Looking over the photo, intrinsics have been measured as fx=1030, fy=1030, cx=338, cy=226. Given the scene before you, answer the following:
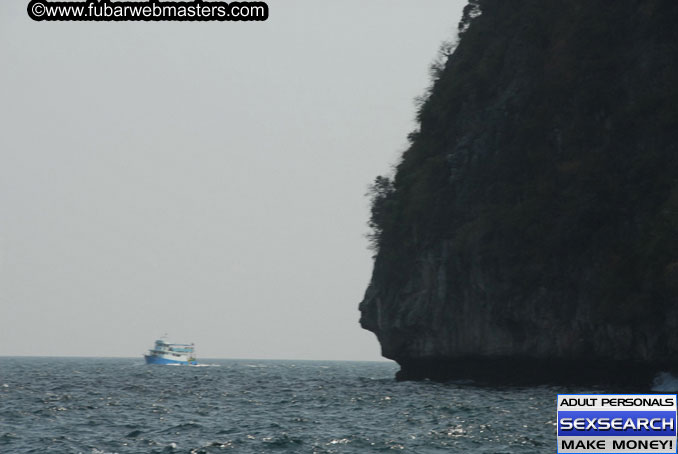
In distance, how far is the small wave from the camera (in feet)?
172

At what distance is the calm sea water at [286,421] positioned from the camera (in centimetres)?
3428

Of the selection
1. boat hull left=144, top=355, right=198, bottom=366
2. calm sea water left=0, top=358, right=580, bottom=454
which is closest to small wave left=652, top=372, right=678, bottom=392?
calm sea water left=0, top=358, right=580, bottom=454

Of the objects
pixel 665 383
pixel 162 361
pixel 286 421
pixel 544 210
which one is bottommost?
pixel 286 421

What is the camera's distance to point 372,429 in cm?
3919

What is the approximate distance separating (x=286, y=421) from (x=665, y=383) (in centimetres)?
2193

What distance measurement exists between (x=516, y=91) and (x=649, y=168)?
14.6m

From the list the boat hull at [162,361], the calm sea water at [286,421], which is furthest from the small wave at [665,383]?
the boat hull at [162,361]

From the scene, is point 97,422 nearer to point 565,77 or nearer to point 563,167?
point 563,167

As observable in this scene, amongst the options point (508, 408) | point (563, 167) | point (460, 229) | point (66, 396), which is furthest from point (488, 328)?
point (66, 396)

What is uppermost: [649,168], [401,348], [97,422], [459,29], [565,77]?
[459,29]

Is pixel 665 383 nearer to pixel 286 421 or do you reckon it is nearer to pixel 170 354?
pixel 286 421

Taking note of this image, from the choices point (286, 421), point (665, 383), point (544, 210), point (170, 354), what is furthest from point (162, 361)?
point (286, 421)

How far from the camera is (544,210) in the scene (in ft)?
209

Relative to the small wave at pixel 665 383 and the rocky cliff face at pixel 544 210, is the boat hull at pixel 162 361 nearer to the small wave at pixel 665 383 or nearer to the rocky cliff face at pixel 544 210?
the rocky cliff face at pixel 544 210
